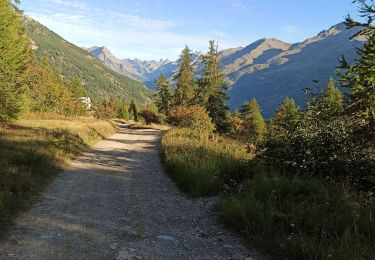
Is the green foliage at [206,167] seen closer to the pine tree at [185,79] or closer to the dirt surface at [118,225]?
the dirt surface at [118,225]

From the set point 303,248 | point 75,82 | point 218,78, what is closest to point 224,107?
point 218,78

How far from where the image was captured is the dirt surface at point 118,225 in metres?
6.21

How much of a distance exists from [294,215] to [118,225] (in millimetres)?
3470

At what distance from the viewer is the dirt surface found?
6.21 m

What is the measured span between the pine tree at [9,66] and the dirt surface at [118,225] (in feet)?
48.3

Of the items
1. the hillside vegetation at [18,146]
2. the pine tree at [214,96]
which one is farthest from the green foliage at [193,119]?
the hillside vegetation at [18,146]

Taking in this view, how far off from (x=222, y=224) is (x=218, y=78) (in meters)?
40.4

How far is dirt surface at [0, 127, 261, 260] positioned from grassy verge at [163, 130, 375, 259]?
1.43 ft

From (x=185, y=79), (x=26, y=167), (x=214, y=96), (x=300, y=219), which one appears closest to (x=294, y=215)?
(x=300, y=219)

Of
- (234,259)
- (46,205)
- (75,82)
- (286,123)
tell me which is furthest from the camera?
(75,82)

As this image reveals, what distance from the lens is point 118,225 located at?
7680mm

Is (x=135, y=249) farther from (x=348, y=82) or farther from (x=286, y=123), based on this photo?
(x=348, y=82)

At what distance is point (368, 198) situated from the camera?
25.5ft

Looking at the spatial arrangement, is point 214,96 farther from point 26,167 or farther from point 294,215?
point 294,215
